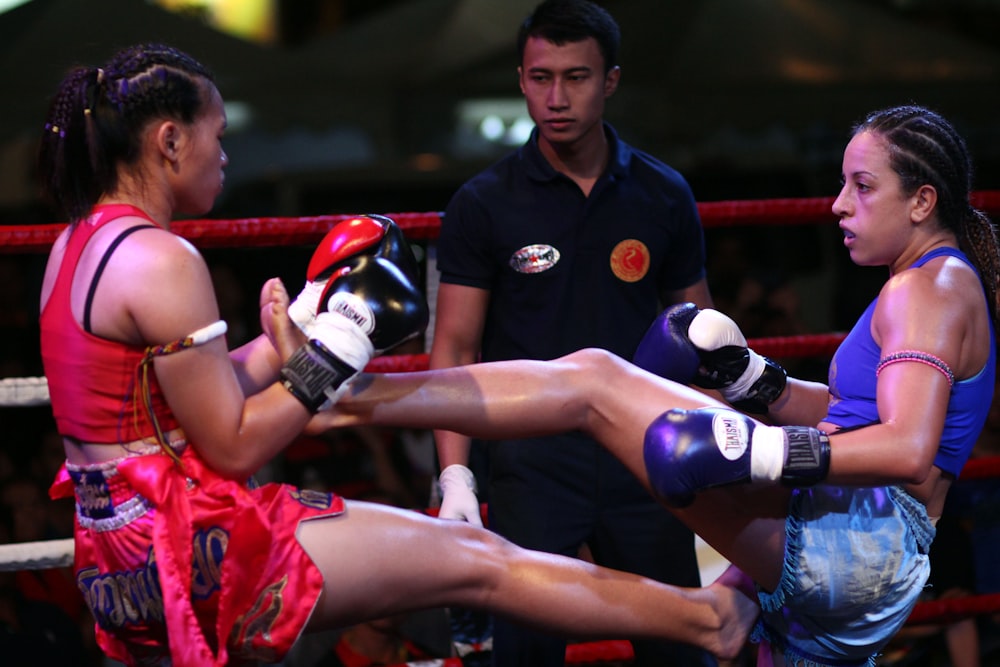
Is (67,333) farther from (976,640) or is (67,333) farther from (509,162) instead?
(976,640)

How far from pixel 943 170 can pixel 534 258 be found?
2.54 ft

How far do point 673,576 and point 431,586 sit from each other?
631 millimetres

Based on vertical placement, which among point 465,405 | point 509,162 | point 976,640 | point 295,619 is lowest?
point 976,640

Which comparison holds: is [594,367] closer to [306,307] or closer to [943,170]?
[306,307]

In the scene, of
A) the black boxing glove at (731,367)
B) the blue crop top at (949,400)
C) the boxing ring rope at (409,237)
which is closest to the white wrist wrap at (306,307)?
the boxing ring rope at (409,237)

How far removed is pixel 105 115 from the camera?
1693 millimetres

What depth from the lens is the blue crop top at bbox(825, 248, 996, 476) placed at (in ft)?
6.15

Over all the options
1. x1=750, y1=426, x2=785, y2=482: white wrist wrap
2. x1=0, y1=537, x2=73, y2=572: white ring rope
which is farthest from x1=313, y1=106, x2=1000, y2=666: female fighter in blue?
x1=0, y1=537, x2=73, y2=572: white ring rope

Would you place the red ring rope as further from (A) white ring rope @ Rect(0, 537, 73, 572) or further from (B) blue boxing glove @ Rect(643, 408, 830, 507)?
(B) blue boxing glove @ Rect(643, 408, 830, 507)

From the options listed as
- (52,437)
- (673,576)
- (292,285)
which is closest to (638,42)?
(292,285)

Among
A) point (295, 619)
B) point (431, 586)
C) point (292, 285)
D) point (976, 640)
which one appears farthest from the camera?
point (292, 285)

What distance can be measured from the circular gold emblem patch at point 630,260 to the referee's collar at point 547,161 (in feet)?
0.52

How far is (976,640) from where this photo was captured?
290 centimetres

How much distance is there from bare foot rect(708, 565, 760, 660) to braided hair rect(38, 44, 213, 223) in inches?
45.7
